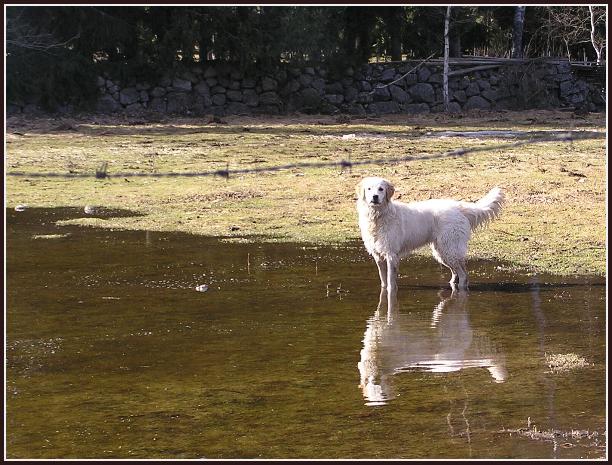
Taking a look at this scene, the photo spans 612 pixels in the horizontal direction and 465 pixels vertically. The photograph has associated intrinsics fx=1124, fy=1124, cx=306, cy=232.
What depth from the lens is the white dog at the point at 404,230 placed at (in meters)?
11.8

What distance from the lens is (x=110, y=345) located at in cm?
956

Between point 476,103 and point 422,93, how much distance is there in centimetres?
173

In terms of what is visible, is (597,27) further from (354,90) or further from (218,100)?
(218,100)

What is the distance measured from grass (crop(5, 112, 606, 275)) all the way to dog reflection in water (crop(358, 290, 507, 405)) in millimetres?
2701

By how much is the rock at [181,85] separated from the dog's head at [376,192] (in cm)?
2264

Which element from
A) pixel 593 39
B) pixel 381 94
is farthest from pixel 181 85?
pixel 593 39

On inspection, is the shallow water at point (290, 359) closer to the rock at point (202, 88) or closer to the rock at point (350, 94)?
the rock at point (202, 88)

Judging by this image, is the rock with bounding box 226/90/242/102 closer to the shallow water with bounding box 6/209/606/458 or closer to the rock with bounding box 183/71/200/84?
the rock with bounding box 183/71/200/84

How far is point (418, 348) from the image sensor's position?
9.45 meters

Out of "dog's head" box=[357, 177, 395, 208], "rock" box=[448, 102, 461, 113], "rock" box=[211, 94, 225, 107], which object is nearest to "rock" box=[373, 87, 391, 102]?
"rock" box=[448, 102, 461, 113]

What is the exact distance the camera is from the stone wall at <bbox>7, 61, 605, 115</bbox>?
33719mm

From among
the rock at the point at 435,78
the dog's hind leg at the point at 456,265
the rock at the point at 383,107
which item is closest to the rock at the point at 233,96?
the rock at the point at 383,107

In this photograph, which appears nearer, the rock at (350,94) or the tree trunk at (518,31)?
the rock at (350,94)

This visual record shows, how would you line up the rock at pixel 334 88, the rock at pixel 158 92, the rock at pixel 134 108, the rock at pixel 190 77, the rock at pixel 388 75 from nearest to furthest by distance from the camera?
1. the rock at pixel 134 108
2. the rock at pixel 158 92
3. the rock at pixel 190 77
4. the rock at pixel 334 88
5. the rock at pixel 388 75
